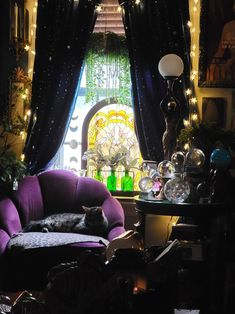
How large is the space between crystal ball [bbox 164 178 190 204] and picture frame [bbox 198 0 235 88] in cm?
119

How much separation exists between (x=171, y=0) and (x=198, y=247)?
84.3 inches

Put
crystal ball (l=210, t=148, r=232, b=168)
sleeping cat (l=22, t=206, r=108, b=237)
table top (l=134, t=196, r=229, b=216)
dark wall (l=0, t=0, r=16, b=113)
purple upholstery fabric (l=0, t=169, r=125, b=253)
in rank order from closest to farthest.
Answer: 1. table top (l=134, t=196, r=229, b=216)
2. crystal ball (l=210, t=148, r=232, b=168)
3. sleeping cat (l=22, t=206, r=108, b=237)
4. purple upholstery fabric (l=0, t=169, r=125, b=253)
5. dark wall (l=0, t=0, r=16, b=113)

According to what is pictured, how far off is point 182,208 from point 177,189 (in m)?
0.15

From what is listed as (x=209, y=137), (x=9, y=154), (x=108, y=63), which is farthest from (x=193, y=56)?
(x=9, y=154)

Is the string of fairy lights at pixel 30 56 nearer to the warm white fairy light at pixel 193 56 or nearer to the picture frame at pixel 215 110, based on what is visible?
the warm white fairy light at pixel 193 56

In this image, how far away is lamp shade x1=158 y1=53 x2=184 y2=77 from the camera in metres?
3.90

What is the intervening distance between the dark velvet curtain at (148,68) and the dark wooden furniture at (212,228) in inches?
34.6

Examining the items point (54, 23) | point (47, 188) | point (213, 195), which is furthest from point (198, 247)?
point (54, 23)

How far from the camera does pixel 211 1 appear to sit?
4.25 metres

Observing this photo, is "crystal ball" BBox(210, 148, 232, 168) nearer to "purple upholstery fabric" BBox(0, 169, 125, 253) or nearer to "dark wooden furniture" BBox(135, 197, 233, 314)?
"dark wooden furniture" BBox(135, 197, 233, 314)

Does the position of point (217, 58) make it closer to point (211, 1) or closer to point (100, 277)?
point (211, 1)

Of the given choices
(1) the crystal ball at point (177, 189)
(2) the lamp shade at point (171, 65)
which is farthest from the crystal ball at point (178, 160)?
(2) the lamp shade at point (171, 65)

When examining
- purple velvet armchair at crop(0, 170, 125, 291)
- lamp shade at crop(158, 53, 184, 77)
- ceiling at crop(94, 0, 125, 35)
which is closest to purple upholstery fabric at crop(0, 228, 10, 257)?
purple velvet armchair at crop(0, 170, 125, 291)

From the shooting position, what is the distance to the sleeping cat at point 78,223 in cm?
376
